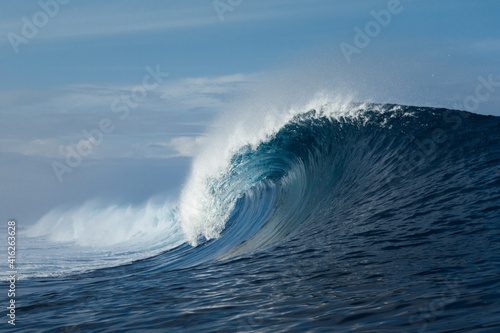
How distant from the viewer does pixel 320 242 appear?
675 cm

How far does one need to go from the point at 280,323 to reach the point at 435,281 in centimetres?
143

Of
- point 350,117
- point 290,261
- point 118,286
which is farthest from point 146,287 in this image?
point 350,117

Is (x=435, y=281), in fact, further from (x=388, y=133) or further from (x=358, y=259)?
(x=388, y=133)

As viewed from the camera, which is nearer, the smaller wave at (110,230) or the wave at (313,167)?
the wave at (313,167)

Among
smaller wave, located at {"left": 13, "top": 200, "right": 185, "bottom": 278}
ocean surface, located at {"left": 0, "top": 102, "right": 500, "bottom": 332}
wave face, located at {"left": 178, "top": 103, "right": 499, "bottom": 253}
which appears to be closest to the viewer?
ocean surface, located at {"left": 0, "top": 102, "right": 500, "bottom": 332}

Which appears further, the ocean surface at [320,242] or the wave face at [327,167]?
the wave face at [327,167]

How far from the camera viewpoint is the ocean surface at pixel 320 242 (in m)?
3.83

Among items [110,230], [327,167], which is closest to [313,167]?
[327,167]

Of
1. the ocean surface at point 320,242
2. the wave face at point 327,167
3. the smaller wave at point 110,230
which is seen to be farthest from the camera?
the smaller wave at point 110,230

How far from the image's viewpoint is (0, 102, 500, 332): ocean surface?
3.83m

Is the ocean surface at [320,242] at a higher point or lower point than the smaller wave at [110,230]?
Answer: lower

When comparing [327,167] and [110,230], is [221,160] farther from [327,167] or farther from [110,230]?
[110,230]

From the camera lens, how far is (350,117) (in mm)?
12047

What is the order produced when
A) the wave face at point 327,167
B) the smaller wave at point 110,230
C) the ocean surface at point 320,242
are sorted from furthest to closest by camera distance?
the smaller wave at point 110,230 → the wave face at point 327,167 → the ocean surface at point 320,242
